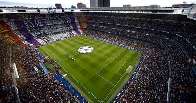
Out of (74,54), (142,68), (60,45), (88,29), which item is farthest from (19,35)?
(142,68)

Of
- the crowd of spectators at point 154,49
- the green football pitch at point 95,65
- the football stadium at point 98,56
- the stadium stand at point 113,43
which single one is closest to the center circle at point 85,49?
the football stadium at point 98,56

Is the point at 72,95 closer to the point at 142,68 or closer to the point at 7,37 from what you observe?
the point at 142,68

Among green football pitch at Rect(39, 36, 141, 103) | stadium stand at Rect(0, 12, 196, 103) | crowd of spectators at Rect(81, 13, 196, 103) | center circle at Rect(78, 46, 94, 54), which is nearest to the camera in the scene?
Answer: stadium stand at Rect(0, 12, 196, 103)

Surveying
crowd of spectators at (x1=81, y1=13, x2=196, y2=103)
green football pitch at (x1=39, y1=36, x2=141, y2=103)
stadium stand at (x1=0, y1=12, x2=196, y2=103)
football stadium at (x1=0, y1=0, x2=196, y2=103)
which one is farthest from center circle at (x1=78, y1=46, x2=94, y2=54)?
stadium stand at (x1=0, y1=12, x2=196, y2=103)

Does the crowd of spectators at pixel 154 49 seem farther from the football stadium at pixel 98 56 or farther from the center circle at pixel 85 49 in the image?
the center circle at pixel 85 49

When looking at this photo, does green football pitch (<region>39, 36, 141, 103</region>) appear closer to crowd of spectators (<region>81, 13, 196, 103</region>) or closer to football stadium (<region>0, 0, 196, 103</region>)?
football stadium (<region>0, 0, 196, 103</region>)

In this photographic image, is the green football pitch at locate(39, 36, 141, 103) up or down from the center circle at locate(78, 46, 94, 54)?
down

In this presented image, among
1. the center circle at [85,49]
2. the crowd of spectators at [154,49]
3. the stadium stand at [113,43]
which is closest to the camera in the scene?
the stadium stand at [113,43]

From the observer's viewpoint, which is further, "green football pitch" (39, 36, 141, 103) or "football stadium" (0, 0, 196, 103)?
"green football pitch" (39, 36, 141, 103)
